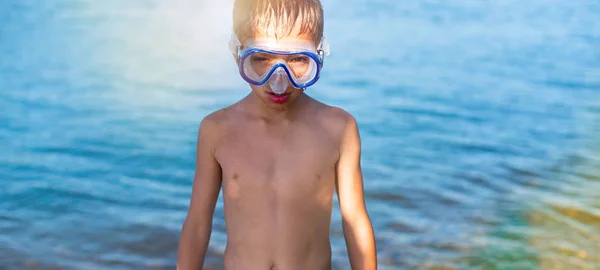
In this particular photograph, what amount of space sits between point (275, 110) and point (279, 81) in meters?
0.24

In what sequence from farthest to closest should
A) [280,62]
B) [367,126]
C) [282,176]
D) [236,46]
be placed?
[367,126] < [282,176] < [236,46] < [280,62]

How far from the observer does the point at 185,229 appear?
2.84m

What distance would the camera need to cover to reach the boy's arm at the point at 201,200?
108 inches

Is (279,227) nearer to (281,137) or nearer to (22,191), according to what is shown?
(281,137)

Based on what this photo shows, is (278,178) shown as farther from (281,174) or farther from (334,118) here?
(334,118)

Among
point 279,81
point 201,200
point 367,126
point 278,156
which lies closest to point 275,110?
point 278,156

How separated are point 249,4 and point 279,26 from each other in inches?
5.4

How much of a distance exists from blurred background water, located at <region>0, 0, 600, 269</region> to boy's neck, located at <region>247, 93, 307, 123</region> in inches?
73.3

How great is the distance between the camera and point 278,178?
2.71 metres

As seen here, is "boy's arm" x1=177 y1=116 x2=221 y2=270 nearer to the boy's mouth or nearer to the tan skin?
the tan skin

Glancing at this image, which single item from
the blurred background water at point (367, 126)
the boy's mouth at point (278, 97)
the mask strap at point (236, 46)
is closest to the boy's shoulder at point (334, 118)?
the boy's mouth at point (278, 97)

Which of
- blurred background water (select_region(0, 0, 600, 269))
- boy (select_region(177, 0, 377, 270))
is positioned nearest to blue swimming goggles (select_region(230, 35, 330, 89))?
boy (select_region(177, 0, 377, 270))

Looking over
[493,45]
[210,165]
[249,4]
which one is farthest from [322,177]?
[493,45]

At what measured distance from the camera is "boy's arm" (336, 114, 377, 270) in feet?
9.02
